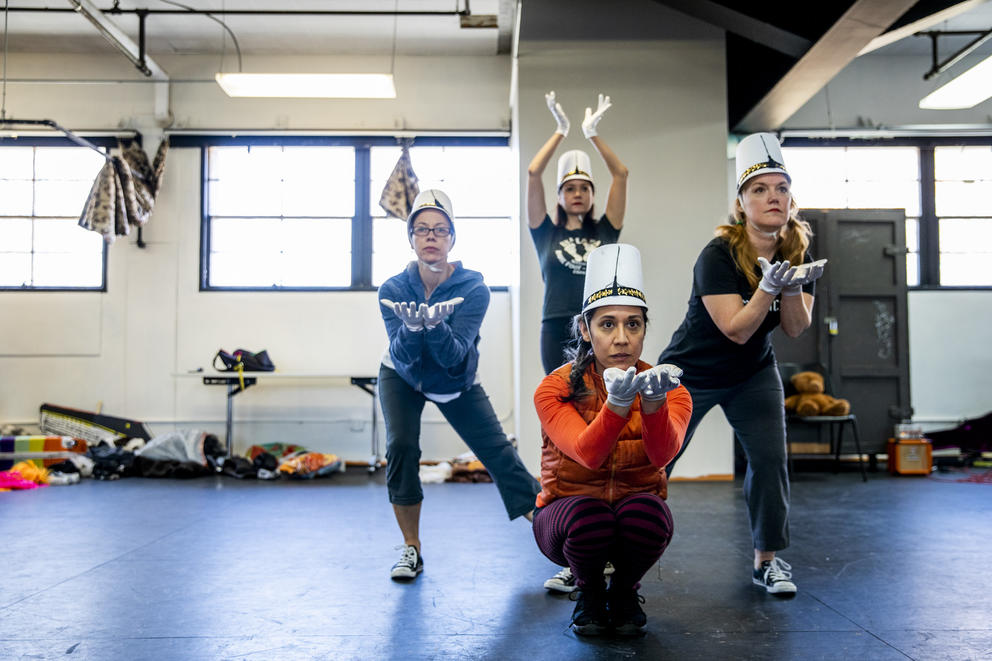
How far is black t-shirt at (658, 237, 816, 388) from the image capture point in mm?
2307

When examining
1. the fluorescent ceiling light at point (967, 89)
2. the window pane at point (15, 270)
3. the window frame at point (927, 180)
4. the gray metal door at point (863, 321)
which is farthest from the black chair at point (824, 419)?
the window pane at point (15, 270)

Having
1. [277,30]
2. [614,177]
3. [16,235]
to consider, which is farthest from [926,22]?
[16,235]

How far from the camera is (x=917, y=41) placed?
6.67 meters

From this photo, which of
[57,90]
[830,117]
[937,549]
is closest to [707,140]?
[830,117]

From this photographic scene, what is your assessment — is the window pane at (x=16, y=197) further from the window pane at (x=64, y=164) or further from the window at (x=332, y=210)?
the window at (x=332, y=210)

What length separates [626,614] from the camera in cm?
194

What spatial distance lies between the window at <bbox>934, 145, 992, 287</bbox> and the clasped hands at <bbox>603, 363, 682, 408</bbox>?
21.9ft

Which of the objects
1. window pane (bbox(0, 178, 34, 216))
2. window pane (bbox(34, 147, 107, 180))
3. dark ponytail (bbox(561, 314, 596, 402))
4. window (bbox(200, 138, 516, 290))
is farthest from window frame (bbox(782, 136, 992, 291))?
window pane (bbox(0, 178, 34, 216))

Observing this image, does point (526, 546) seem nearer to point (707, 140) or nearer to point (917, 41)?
point (707, 140)

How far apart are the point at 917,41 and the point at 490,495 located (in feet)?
18.5

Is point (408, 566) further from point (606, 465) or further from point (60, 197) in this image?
point (60, 197)

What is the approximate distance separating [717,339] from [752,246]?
317 millimetres

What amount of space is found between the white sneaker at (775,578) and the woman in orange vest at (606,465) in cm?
61

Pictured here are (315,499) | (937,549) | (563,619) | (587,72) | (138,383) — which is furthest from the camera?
(138,383)
